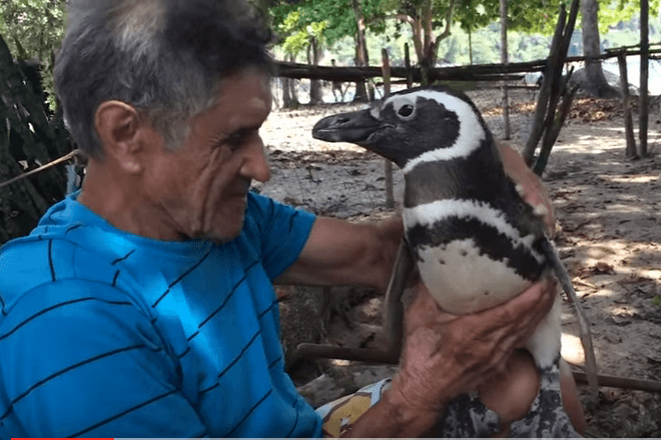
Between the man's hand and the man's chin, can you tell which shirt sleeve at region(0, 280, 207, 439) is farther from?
the man's hand

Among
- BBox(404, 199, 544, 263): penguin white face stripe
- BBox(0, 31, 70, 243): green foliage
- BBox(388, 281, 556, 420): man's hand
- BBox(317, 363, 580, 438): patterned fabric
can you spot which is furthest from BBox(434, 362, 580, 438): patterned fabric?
BBox(0, 31, 70, 243): green foliage

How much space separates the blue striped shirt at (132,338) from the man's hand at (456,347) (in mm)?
273

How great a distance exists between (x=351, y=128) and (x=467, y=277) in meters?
0.37

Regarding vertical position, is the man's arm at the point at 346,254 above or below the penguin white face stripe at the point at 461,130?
below

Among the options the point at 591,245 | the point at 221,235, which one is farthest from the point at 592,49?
the point at 221,235

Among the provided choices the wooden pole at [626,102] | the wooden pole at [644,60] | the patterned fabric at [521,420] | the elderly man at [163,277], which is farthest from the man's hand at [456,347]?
the wooden pole at [644,60]

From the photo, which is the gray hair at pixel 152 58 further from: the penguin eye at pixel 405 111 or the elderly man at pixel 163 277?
the penguin eye at pixel 405 111

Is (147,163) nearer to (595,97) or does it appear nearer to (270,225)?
(270,225)

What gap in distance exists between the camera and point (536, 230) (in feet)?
4.41

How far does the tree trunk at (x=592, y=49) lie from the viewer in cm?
1424

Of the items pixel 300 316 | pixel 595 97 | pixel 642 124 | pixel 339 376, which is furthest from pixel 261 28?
pixel 595 97

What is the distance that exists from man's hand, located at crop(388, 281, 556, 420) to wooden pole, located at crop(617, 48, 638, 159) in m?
6.48

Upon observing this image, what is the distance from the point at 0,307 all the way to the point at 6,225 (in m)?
2.13

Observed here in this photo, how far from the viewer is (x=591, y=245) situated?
193 inches
